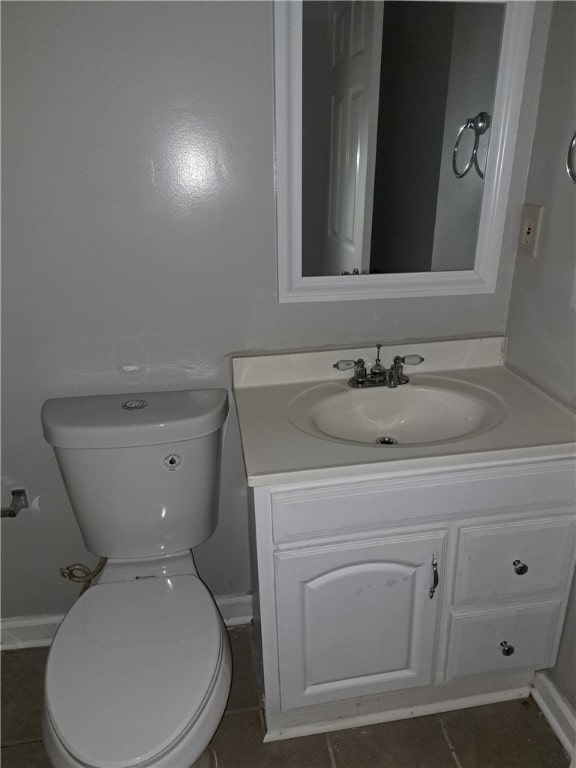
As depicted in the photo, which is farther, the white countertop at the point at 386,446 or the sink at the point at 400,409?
the sink at the point at 400,409

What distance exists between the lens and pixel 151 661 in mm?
1058

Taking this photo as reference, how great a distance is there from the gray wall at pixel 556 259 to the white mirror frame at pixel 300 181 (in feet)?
0.21

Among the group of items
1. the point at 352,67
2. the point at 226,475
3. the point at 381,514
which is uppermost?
the point at 352,67

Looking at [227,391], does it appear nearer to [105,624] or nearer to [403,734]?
[105,624]

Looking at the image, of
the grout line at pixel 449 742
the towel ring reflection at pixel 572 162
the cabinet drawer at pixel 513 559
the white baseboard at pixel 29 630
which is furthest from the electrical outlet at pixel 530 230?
the white baseboard at pixel 29 630

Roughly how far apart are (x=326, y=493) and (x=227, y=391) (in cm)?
47

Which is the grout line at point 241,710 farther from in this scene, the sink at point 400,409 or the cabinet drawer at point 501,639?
the sink at point 400,409

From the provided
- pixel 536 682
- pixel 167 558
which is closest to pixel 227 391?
pixel 167 558

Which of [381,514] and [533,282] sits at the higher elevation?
[533,282]

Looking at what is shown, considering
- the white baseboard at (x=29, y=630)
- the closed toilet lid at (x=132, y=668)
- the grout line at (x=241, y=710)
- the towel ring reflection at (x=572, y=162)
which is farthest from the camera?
the white baseboard at (x=29, y=630)

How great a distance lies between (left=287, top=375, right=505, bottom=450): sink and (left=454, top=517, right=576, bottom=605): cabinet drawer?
24 cm

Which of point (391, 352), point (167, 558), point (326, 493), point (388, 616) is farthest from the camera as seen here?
point (391, 352)

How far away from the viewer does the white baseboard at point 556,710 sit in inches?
51.6

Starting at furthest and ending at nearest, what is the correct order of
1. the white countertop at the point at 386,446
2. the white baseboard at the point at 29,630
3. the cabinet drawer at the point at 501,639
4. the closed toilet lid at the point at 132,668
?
the white baseboard at the point at 29,630
the cabinet drawer at the point at 501,639
the white countertop at the point at 386,446
the closed toilet lid at the point at 132,668
